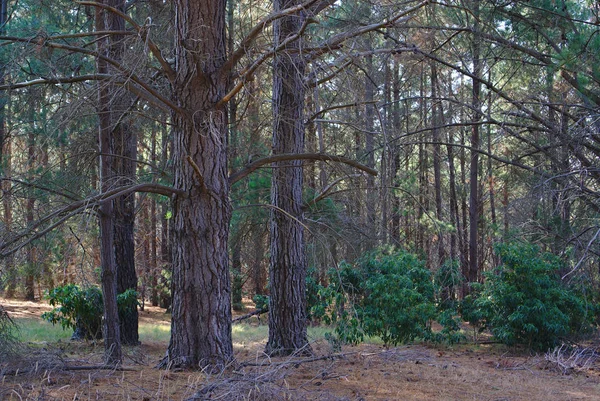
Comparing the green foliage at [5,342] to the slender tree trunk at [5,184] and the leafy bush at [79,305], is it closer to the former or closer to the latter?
the slender tree trunk at [5,184]

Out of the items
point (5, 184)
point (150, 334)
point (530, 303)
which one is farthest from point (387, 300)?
point (5, 184)

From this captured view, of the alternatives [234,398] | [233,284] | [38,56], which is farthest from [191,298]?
[233,284]

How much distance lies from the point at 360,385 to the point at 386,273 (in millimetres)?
6112

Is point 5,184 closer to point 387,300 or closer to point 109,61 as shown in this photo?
point 109,61

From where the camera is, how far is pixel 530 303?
11312mm

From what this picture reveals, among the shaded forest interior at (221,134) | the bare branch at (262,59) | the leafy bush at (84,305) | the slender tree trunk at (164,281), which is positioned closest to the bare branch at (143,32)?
the shaded forest interior at (221,134)

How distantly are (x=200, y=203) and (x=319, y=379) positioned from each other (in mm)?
2411

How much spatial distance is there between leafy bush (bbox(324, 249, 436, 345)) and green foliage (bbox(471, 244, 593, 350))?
1.29 meters

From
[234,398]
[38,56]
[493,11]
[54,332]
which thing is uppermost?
[493,11]

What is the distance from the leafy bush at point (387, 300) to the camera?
1177cm

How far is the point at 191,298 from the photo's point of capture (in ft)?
20.9

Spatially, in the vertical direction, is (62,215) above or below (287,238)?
above

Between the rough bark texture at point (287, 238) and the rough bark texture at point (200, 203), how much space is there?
2721mm

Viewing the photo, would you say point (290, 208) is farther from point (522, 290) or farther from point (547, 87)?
point (547, 87)
